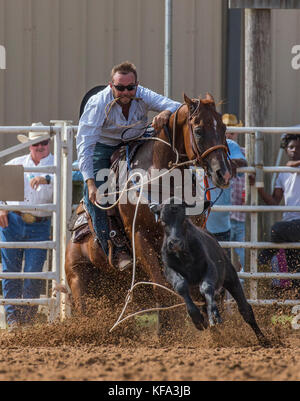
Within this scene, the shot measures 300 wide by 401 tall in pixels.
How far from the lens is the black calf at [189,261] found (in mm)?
5926

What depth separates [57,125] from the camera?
27.2ft

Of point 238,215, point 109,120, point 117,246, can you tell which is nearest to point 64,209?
point 117,246

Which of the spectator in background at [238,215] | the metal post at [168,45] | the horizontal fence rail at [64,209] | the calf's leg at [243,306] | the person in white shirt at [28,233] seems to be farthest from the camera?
the metal post at [168,45]

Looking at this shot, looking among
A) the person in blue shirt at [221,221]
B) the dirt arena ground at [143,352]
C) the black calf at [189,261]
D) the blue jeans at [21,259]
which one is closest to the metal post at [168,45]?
the person in blue shirt at [221,221]

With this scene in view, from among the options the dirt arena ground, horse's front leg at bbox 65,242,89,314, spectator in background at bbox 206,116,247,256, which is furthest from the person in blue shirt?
horse's front leg at bbox 65,242,89,314

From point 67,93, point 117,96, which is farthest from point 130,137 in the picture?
point 67,93

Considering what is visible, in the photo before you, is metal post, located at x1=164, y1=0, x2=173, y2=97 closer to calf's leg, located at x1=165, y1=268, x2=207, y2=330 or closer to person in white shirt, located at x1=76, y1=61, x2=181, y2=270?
person in white shirt, located at x1=76, y1=61, x2=181, y2=270

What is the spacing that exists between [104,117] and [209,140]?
1028 mm

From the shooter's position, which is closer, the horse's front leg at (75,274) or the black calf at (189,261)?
the black calf at (189,261)

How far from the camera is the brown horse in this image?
244 inches

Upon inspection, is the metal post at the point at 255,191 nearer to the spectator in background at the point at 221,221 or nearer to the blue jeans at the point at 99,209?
the spectator in background at the point at 221,221

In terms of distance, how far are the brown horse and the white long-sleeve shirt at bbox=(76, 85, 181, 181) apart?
0.32 meters

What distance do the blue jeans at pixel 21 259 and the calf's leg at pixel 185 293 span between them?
247 centimetres

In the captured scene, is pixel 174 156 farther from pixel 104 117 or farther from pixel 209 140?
pixel 104 117
